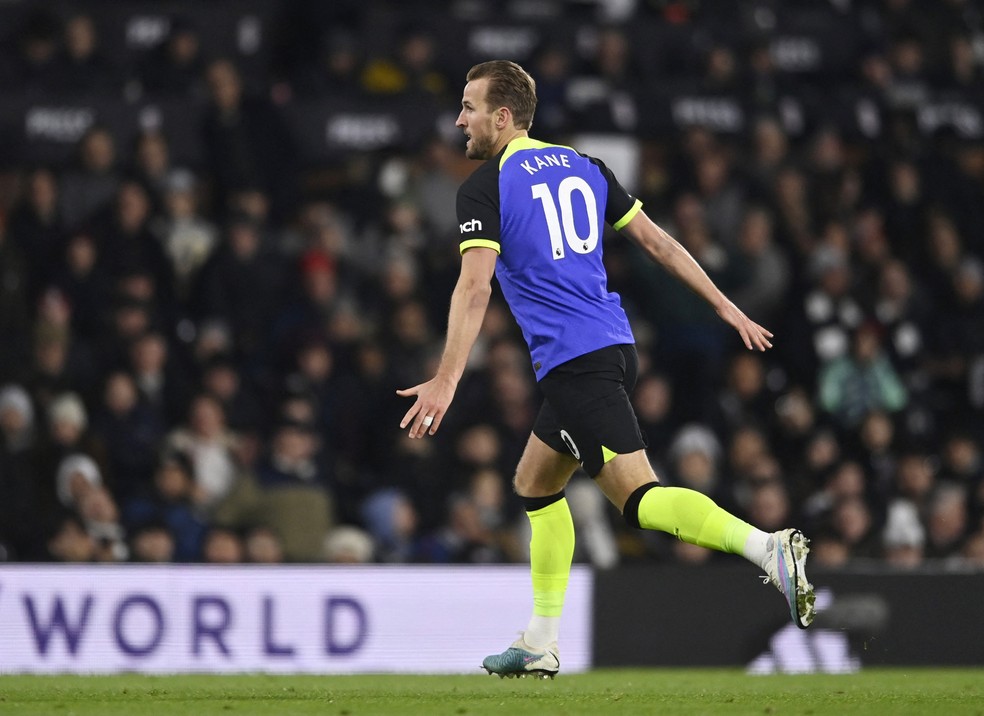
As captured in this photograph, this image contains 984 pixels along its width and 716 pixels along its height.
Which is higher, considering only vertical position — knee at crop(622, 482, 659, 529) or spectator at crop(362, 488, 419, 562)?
knee at crop(622, 482, 659, 529)

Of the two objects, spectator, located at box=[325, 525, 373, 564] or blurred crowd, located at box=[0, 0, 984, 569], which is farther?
blurred crowd, located at box=[0, 0, 984, 569]

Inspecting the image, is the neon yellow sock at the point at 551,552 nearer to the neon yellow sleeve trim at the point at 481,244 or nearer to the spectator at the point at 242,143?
the neon yellow sleeve trim at the point at 481,244

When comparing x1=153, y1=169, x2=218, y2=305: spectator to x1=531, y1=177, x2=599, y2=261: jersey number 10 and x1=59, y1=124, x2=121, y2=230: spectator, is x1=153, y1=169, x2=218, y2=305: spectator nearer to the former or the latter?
x1=59, y1=124, x2=121, y2=230: spectator

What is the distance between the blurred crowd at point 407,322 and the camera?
1084cm

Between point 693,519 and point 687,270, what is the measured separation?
1.05 m

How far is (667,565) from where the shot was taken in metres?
10.2

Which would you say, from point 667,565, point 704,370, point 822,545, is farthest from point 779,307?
point 667,565

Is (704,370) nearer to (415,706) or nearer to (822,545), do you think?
(822,545)

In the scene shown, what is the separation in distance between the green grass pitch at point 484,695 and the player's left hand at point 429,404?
3.27ft

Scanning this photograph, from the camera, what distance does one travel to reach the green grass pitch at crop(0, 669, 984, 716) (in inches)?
229

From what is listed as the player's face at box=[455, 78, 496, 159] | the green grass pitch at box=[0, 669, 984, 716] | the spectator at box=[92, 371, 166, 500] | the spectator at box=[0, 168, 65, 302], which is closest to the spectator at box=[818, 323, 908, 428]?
the green grass pitch at box=[0, 669, 984, 716]

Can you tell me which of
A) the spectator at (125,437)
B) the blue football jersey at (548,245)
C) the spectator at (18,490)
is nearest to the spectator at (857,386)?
the spectator at (125,437)

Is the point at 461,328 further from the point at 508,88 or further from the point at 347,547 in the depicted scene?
the point at 347,547

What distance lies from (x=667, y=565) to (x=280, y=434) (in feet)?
8.67
